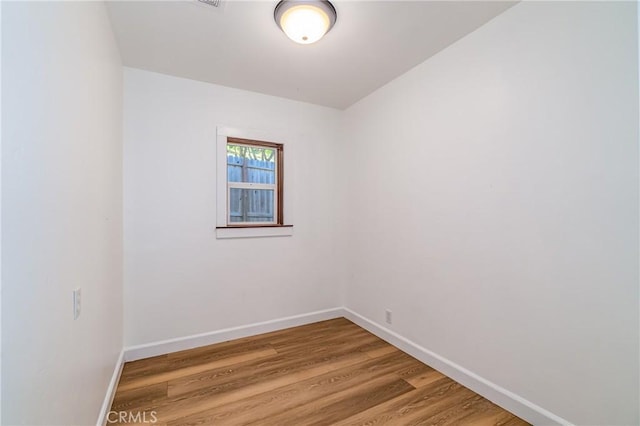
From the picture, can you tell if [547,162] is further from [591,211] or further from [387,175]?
[387,175]

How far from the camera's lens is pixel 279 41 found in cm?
210

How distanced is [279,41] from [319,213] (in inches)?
73.0

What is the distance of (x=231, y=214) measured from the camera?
2.97m

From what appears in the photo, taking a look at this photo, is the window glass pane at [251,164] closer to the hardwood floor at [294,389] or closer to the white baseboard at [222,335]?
the white baseboard at [222,335]

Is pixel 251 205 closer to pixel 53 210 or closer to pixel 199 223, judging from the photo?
pixel 199 223

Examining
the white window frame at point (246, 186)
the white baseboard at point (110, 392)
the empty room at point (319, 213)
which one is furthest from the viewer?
the white window frame at point (246, 186)

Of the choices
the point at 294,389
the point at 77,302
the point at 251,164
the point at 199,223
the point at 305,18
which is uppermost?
the point at 305,18

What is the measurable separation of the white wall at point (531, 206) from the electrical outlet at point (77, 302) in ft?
7.52

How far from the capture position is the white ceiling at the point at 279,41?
5.84 feet

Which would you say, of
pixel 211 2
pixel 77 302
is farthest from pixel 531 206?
pixel 77 302

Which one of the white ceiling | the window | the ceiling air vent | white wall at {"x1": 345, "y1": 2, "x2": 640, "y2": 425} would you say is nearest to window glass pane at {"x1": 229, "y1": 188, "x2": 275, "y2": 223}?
the window

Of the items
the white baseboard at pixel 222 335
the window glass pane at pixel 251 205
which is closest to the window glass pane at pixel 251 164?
the window glass pane at pixel 251 205

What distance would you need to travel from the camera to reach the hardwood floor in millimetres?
1755

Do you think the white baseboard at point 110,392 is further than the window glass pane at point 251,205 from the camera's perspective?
No
